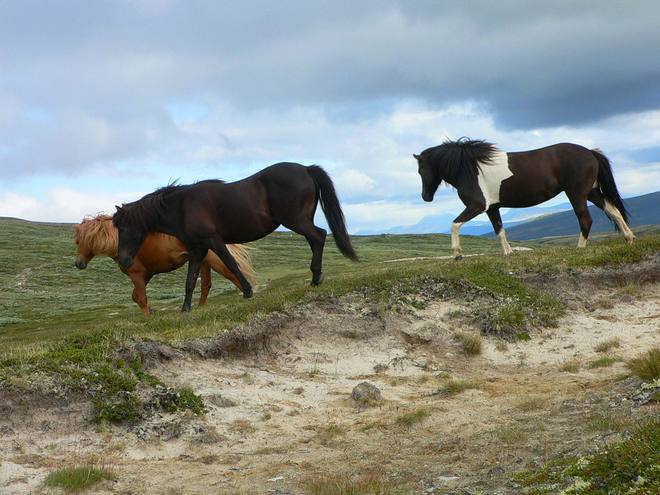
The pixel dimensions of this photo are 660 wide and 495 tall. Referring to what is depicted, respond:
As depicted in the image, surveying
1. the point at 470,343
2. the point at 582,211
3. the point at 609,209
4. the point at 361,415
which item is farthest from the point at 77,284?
the point at 361,415

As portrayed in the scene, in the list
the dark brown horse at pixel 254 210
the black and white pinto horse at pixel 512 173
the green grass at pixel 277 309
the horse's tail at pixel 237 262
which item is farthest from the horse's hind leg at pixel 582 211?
the horse's tail at pixel 237 262

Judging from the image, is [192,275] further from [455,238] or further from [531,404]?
[531,404]

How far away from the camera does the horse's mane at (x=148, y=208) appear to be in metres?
16.5

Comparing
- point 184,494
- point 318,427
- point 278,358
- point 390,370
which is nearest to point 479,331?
point 390,370

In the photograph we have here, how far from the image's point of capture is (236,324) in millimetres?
12430

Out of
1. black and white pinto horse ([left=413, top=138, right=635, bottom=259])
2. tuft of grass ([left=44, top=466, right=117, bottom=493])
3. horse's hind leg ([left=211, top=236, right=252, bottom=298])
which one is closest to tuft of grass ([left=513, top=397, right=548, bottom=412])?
tuft of grass ([left=44, top=466, right=117, bottom=493])

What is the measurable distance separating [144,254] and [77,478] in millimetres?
12462

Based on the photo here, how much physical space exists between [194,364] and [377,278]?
5.29 metres

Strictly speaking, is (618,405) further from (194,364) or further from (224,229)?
(224,229)

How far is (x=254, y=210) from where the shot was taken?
15.5 meters

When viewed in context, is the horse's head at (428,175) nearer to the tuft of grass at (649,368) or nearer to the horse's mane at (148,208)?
the horse's mane at (148,208)

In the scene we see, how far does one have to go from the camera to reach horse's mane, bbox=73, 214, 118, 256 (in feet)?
65.6

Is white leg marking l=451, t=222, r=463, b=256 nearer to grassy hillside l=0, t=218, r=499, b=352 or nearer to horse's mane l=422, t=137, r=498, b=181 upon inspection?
horse's mane l=422, t=137, r=498, b=181

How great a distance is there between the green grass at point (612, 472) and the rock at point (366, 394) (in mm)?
4463
